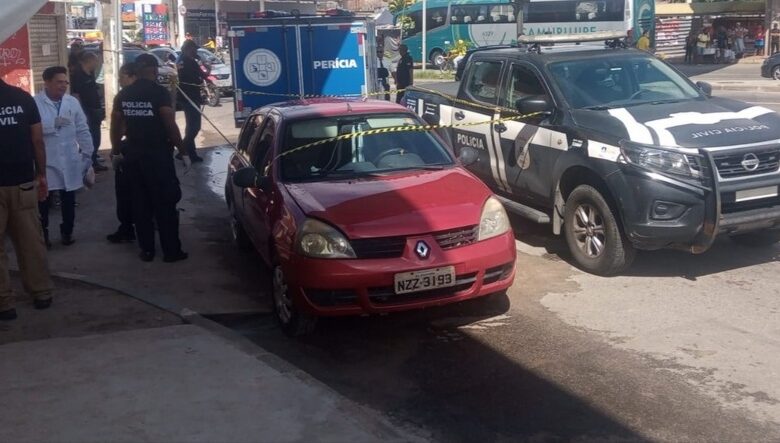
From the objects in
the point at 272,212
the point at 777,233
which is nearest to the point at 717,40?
the point at 777,233

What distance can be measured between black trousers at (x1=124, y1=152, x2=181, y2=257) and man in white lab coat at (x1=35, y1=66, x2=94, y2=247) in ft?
2.32

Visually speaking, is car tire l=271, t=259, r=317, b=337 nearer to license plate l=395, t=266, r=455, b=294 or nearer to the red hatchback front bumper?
the red hatchback front bumper

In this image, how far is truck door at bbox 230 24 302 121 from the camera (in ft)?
50.1

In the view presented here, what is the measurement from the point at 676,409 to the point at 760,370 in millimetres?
892

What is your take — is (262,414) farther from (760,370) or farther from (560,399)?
Result: (760,370)

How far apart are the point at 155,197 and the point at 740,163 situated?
5.15m

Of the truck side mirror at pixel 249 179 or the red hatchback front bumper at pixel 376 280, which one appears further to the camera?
the truck side mirror at pixel 249 179

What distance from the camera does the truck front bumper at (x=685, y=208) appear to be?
7.09 metres

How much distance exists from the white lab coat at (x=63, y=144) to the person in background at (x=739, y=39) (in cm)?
4324

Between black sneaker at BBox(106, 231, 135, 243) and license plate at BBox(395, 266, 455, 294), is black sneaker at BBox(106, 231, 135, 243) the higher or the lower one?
the lower one

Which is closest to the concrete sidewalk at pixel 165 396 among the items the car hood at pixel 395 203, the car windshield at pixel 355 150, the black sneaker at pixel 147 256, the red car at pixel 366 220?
the red car at pixel 366 220

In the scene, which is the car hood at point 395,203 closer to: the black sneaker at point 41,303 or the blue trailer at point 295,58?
the black sneaker at point 41,303

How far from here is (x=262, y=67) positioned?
15367mm

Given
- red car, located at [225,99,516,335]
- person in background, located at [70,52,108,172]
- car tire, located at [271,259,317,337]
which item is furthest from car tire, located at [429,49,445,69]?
car tire, located at [271,259,317,337]
